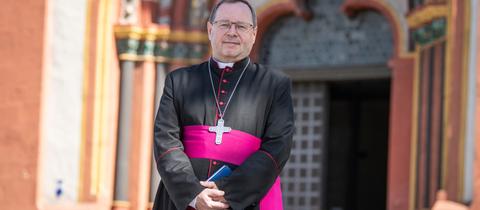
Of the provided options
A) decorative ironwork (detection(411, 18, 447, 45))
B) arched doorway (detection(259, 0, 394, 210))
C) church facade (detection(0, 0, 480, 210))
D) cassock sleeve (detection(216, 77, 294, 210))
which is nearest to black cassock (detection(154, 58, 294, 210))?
cassock sleeve (detection(216, 77, 294, 210))

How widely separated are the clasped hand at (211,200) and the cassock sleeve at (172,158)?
2 cm

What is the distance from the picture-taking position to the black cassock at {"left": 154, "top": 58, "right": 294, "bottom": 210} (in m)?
3.62

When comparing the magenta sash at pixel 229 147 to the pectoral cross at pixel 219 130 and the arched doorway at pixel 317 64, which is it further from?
the arched doorway at pixel 317 64

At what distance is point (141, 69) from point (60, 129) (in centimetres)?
103

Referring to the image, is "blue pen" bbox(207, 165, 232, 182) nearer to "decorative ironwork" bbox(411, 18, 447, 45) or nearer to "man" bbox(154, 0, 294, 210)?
"man" bbox(154, 0, 294, 210)

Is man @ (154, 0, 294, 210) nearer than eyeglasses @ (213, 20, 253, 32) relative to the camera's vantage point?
Yes

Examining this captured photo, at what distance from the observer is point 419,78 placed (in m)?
9.68

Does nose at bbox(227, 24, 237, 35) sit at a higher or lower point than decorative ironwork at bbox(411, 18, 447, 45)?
lower

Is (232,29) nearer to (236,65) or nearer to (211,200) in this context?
(236,65)

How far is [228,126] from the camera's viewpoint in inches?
147

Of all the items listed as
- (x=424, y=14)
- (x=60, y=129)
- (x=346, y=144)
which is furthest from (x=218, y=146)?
(x=346, y=144)

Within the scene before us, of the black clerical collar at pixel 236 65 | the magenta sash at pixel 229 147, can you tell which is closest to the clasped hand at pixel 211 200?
the magenta sash at pixel 229 147

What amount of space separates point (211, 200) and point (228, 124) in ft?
1.01

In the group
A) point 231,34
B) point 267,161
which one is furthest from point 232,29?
point 267,161
